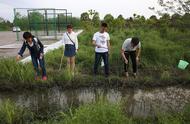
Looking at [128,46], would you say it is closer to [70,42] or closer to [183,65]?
[70,42]

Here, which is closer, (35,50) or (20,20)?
(35,50)

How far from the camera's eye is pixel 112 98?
6.63 meters

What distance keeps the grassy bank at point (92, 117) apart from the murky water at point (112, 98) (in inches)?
19.4

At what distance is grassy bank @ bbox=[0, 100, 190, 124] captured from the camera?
4.23 meters

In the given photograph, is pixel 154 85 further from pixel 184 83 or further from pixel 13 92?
pixel 13 92

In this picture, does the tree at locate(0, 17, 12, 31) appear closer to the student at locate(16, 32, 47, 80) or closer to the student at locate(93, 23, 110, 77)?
the student at locate(16, 32, 47, 80)

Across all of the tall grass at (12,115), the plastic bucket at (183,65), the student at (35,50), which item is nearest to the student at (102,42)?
the student at (35,50)

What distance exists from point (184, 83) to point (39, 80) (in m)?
4.24

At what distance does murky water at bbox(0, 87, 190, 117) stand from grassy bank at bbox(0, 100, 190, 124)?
0.49 metres

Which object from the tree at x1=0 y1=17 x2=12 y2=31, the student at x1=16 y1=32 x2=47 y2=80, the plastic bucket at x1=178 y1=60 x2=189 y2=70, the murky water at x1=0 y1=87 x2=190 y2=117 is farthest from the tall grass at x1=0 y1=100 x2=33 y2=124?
the tree at x1=0 y1=17 x2=12 y2=31

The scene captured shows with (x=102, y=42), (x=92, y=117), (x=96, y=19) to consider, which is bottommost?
(x=92, y=117)

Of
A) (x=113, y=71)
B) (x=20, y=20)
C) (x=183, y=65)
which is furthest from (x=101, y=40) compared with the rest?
(x=20, y=20)

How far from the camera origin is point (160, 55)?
10.1 m

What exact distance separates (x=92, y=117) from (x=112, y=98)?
246 cm
